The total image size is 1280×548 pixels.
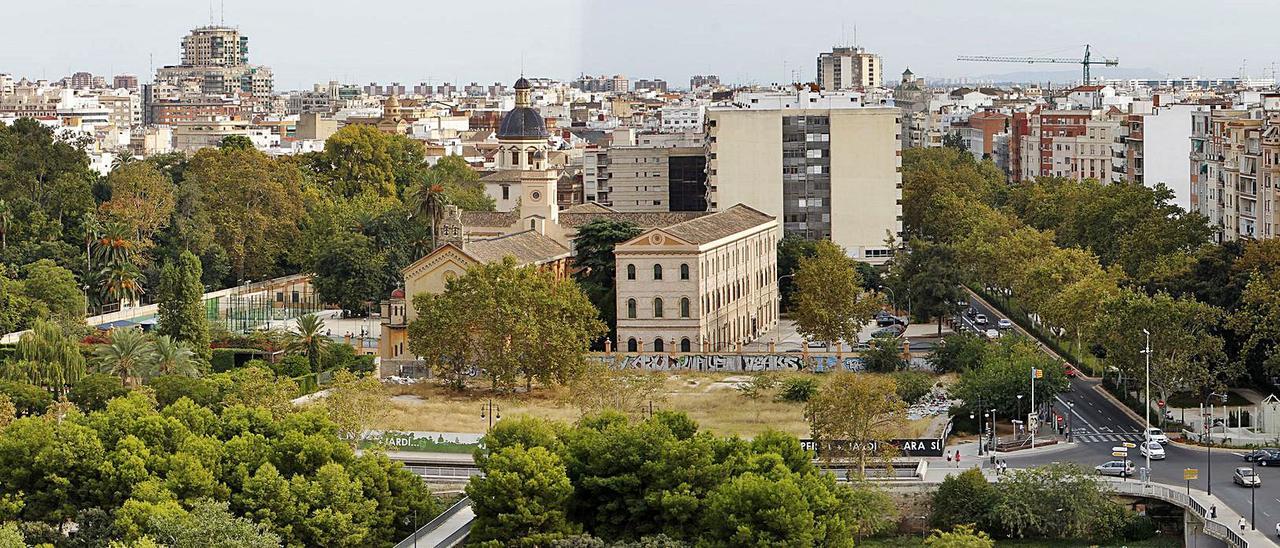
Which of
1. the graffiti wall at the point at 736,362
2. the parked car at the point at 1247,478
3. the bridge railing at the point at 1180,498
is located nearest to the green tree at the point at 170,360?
the graffiti wall at the point at 736,362

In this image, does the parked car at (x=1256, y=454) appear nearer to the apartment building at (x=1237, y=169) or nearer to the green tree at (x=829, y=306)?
the green tree at (x=829, y=306)

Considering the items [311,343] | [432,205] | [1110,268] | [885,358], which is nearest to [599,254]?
[311,343]

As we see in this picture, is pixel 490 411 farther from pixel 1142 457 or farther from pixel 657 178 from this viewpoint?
pixel 657 178

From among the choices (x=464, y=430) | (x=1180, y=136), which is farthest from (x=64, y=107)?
(x=464, y=430)

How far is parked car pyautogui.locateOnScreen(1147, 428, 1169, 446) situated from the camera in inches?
1766

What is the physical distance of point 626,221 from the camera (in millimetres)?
66062

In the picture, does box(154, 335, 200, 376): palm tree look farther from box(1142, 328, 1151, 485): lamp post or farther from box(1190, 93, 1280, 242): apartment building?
box(1190, 93, 1280, 242): apartment building

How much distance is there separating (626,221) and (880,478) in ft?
82.6

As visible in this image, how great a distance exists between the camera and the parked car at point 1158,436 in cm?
4484

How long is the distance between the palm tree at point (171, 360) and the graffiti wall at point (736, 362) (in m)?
10.5

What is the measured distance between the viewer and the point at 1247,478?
40.9 metres

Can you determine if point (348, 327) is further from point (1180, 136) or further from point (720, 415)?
point (1180, 136)

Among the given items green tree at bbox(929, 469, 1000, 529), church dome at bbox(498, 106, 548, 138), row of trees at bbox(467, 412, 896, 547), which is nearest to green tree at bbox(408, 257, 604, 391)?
row of trees at bbox(467, 412, 896, 547)

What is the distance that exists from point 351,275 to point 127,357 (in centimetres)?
1988
